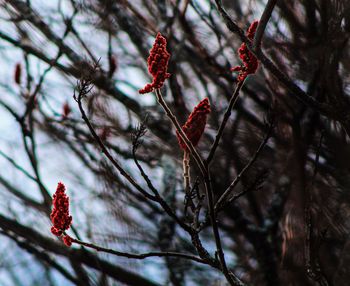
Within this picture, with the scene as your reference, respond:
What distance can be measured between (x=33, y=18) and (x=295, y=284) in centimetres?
215

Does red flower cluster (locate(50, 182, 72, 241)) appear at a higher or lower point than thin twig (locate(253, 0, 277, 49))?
lower

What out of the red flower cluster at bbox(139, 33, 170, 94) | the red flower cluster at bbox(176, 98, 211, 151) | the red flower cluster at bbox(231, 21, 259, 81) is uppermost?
the red flower cluster at bbox(231, 21, 259, 81)

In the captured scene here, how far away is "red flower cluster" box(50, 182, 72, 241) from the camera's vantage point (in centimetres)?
122

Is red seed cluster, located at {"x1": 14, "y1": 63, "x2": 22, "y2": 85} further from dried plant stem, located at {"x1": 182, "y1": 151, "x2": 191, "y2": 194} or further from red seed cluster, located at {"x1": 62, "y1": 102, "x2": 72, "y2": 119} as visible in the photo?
dried plant stem, located at {"x1": 182, "y1": 151, "x2": 191, "y2": 194}

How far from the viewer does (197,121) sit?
1.35 metres

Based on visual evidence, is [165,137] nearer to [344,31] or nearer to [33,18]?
[33,18]

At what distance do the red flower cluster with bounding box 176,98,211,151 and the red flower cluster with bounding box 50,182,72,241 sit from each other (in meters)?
0.34

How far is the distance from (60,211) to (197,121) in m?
0.43

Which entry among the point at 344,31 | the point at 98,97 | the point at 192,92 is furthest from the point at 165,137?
the point at 344,31

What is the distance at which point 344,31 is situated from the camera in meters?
2.12

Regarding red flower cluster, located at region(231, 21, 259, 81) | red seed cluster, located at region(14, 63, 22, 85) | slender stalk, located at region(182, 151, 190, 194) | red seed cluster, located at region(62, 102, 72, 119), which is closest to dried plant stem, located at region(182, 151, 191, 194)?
slender stalk, located at region(182, 151, 190, 194)

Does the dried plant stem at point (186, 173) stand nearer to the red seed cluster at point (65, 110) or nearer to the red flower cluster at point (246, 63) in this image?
the red flower cluster at point (246, 63)

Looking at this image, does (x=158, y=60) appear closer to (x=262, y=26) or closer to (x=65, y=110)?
(x=262, y=26)

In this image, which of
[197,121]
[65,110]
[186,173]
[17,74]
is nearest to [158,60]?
[197,121]
